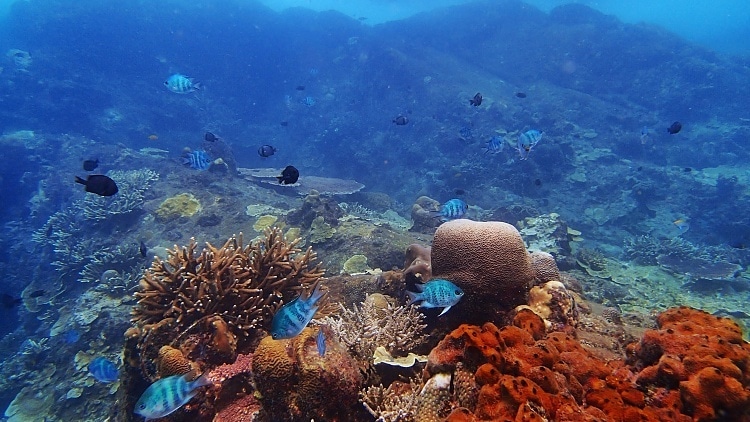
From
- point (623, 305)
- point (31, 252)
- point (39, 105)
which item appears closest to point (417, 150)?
point (623, 305)

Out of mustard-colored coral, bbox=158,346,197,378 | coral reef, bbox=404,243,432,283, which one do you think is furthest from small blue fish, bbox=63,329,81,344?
coral reef, bbox=404,243,432,283

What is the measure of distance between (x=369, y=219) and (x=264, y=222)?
10.5 feet

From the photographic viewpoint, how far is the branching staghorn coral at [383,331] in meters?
3.65

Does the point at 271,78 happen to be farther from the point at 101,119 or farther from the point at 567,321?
the point at 567,321

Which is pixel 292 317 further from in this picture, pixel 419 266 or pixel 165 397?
pixel 419 266

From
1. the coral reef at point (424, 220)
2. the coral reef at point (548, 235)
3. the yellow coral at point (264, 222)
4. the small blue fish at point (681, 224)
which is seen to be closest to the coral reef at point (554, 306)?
the coral reef at point (424, 220)

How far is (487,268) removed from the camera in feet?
12.9

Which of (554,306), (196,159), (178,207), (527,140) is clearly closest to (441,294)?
(554,306)

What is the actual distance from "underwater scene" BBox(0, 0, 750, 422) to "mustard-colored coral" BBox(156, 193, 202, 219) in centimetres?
10

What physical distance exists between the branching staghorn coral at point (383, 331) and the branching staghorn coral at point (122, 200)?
35.1 feet

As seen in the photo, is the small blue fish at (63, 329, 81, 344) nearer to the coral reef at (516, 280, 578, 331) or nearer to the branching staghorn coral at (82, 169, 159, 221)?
the branching staghorn coral at (82, 169, 159, 221)

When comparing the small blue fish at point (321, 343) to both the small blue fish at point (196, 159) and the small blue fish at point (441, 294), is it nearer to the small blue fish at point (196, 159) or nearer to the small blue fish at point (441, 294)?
the small blue fish at point (441, 294)

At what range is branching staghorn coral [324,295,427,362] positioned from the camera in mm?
3654

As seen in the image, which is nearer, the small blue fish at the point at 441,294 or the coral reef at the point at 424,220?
the small blue fish at the point at 441,294
